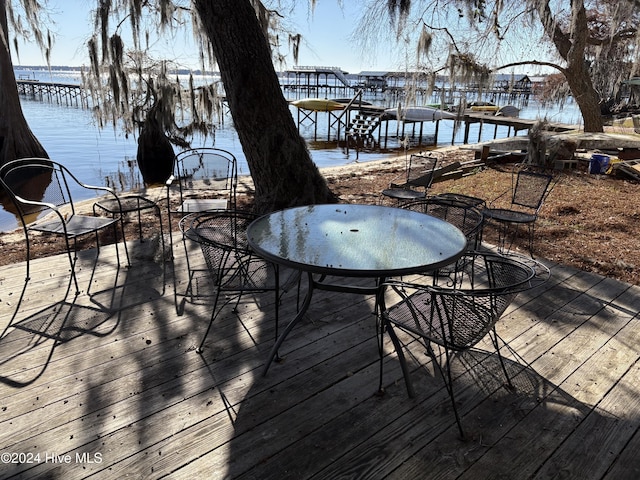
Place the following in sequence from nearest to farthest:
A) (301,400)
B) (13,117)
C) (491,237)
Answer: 1. (301,400)
2. (491,237)
3. (13,117)

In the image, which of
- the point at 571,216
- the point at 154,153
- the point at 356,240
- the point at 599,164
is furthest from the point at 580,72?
the point at 356,240

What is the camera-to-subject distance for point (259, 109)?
446cm

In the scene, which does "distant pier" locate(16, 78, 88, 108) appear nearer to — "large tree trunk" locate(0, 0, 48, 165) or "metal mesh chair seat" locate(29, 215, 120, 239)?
"large tree trunk" locate(0, 0, 48, 165)

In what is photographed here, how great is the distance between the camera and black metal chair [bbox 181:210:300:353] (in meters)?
2.27

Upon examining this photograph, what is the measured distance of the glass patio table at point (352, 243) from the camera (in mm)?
1885

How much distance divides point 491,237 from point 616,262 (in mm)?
→ 1125

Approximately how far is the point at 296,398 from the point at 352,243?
29.9 inches

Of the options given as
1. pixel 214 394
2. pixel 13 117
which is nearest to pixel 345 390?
pixel 214 394

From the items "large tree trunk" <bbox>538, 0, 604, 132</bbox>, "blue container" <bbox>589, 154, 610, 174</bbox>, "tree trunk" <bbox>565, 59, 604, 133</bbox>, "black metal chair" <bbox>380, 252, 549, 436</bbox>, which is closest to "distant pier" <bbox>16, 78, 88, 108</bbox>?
"large tree trunk" <bbox>538, 0, 604, 132</bbox>

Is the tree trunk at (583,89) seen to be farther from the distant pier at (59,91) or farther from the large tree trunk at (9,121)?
the distant pier at (59,91)

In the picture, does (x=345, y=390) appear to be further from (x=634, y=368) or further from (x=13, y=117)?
(x=13, y=117)

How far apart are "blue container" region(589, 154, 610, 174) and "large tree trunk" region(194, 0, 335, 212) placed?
17.6ft

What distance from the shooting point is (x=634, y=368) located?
7.34 feet

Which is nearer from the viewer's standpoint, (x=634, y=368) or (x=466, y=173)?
(x=634, y=368)
